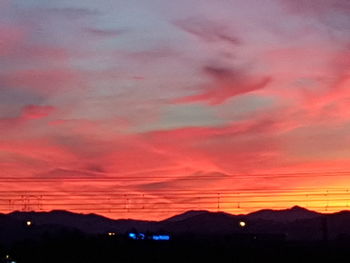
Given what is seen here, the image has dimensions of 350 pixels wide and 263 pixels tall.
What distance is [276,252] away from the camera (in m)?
90.2

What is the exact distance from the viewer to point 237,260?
8750 cm

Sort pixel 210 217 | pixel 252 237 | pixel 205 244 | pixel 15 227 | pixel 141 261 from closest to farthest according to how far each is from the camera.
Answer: pixel 141 261 < pixel 205 244 < pixel 252 237 < pixel 15 227 < pixel 210 217

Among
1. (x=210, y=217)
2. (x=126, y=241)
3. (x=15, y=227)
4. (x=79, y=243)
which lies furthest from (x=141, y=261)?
(x=210, y=217)

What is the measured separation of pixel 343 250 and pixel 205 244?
48.7 ft

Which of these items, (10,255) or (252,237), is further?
(252,237)

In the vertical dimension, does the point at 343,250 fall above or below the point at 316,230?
below

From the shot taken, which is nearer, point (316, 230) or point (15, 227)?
point (15, 227)

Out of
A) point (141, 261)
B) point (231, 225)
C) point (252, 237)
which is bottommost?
point (141, 261)

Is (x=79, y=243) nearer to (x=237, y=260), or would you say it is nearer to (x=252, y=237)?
(x=237, y=260)

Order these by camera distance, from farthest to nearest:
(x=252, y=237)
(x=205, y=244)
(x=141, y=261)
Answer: (x=252, y=237) → (x=205, y=244) → (x=141, y=261)

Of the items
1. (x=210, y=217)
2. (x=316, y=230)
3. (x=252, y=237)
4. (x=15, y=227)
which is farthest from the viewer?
(x=210, y=217)

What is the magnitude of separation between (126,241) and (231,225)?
81.2 meters

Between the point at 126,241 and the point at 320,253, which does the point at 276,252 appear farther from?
the point at 126,241

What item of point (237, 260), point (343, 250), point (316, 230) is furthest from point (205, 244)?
point (316, 230)
